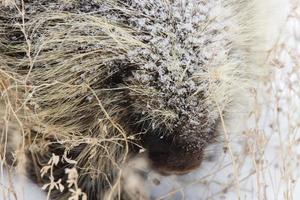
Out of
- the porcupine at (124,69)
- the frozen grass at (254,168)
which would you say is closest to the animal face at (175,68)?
the porcupine at (124,69)

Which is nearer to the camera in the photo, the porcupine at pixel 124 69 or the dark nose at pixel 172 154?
the porcupine at pixel 124 69

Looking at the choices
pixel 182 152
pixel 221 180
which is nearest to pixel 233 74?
pixel 182 152

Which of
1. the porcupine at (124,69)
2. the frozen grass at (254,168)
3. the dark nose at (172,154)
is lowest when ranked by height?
the frozen grass at (254,168)

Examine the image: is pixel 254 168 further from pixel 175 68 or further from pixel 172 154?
pixel 175 68

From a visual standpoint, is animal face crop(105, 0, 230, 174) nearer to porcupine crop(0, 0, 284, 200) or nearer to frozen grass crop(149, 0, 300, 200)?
porcupine crop(0, 0, 284, 200)

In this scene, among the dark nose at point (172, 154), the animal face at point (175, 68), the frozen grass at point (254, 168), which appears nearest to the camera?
the animal face at point (175, 68)

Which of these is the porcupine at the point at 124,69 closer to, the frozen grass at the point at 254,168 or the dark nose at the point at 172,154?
the dark nose at the point at 172,154

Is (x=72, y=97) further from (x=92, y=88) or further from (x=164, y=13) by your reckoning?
(x=164, y=13)

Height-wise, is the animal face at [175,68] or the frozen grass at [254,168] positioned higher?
the animal face at [175,68]
